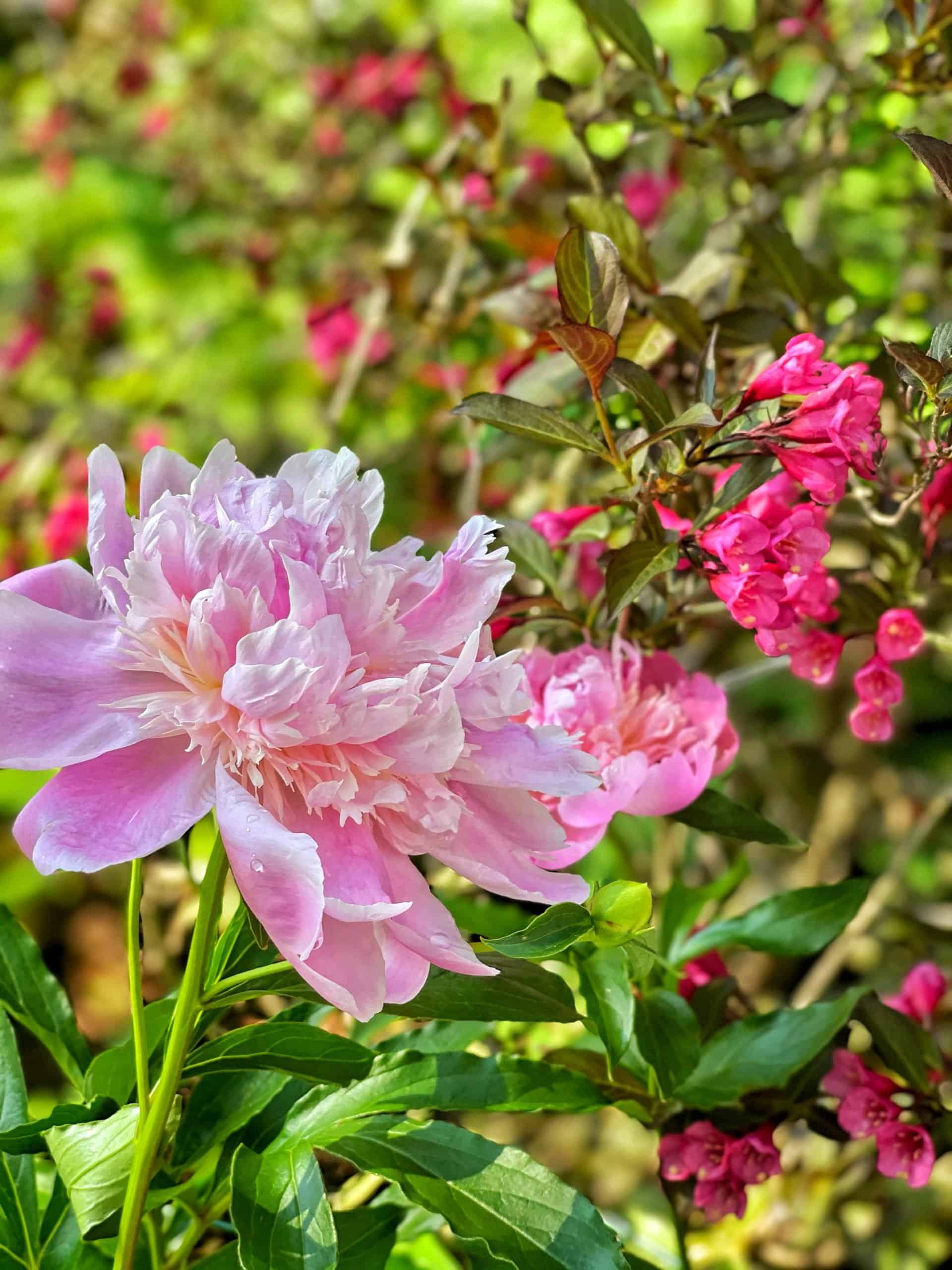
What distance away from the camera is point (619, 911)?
0.47 metres

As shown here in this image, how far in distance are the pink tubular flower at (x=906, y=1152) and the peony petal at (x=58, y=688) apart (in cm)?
46

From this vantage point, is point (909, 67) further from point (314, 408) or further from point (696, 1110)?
point (314, 408)

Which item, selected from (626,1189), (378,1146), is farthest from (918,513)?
(626,1189)

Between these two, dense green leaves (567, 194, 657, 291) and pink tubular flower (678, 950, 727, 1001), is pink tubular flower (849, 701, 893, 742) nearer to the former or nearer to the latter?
pink tubular flower (678, 950, 727, 1001)

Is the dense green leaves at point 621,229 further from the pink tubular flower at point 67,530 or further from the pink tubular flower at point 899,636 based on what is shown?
the pink tubular flower at point 67,530

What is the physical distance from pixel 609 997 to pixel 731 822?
12cm

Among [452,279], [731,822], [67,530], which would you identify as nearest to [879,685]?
[731,822]

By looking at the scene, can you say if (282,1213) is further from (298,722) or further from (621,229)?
(621,229)

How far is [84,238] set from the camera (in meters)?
2.45

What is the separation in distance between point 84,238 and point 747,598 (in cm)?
226

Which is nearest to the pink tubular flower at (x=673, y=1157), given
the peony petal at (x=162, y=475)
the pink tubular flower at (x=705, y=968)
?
the pink tubular flower at (x=705, y=968)

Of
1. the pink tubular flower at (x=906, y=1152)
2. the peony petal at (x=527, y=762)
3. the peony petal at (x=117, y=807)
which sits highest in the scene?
the peony petal at (x=117, y=807)

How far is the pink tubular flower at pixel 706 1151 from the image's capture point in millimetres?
634

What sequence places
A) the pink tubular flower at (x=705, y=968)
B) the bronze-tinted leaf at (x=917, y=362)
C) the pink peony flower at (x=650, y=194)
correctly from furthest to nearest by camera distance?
the pink peony flower at (x=650, y=194) < the pink tubular flower at (x=705, y=968) < the bronze-tinted leaf at (x=917, y=362)
